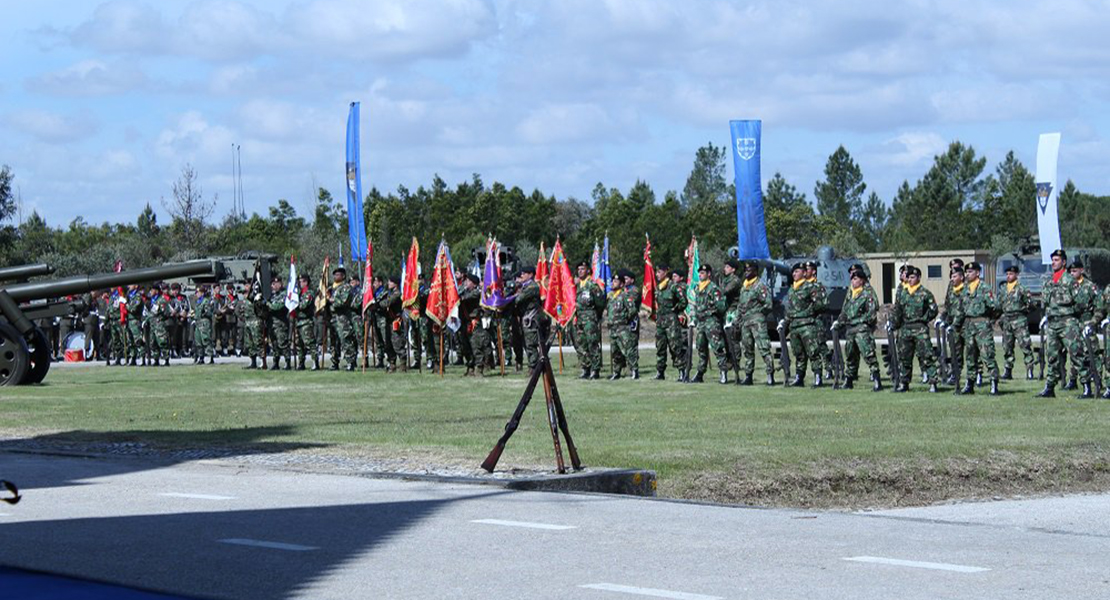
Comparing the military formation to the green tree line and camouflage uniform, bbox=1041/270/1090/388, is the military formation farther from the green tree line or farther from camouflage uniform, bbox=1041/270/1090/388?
the green tree line

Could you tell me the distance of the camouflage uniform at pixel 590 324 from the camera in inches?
1134

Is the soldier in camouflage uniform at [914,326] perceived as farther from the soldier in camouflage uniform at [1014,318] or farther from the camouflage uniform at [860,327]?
the soldier in camouflage uniform at [1014,318]

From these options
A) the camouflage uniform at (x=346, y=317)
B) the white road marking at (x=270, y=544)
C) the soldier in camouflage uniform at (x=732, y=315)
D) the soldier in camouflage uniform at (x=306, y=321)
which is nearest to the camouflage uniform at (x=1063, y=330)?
the soldier in camouflage uniform at (x=732, y=315)

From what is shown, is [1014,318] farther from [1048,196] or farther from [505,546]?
[505,546]

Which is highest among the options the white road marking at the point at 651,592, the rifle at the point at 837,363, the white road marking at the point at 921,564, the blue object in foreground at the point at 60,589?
the rifle at the point at 837,363

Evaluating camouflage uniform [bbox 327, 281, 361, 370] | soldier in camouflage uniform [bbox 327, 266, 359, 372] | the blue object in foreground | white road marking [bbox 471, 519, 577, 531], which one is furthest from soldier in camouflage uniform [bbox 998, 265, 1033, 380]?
the blue object in foreground

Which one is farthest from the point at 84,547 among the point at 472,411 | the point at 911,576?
the point at 472,411

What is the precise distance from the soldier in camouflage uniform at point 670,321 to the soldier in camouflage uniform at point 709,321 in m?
0.39

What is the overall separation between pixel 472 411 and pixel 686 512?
10376 millimetres

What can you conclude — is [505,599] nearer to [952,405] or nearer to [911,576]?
[911,576]

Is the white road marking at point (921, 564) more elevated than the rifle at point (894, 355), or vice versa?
the rifle at point (894, 355)

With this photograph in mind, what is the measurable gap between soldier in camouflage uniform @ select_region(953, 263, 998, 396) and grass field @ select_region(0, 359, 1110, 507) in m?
0.65

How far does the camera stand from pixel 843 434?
55.1 ft

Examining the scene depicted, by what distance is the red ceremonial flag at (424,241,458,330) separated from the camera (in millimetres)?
30984
